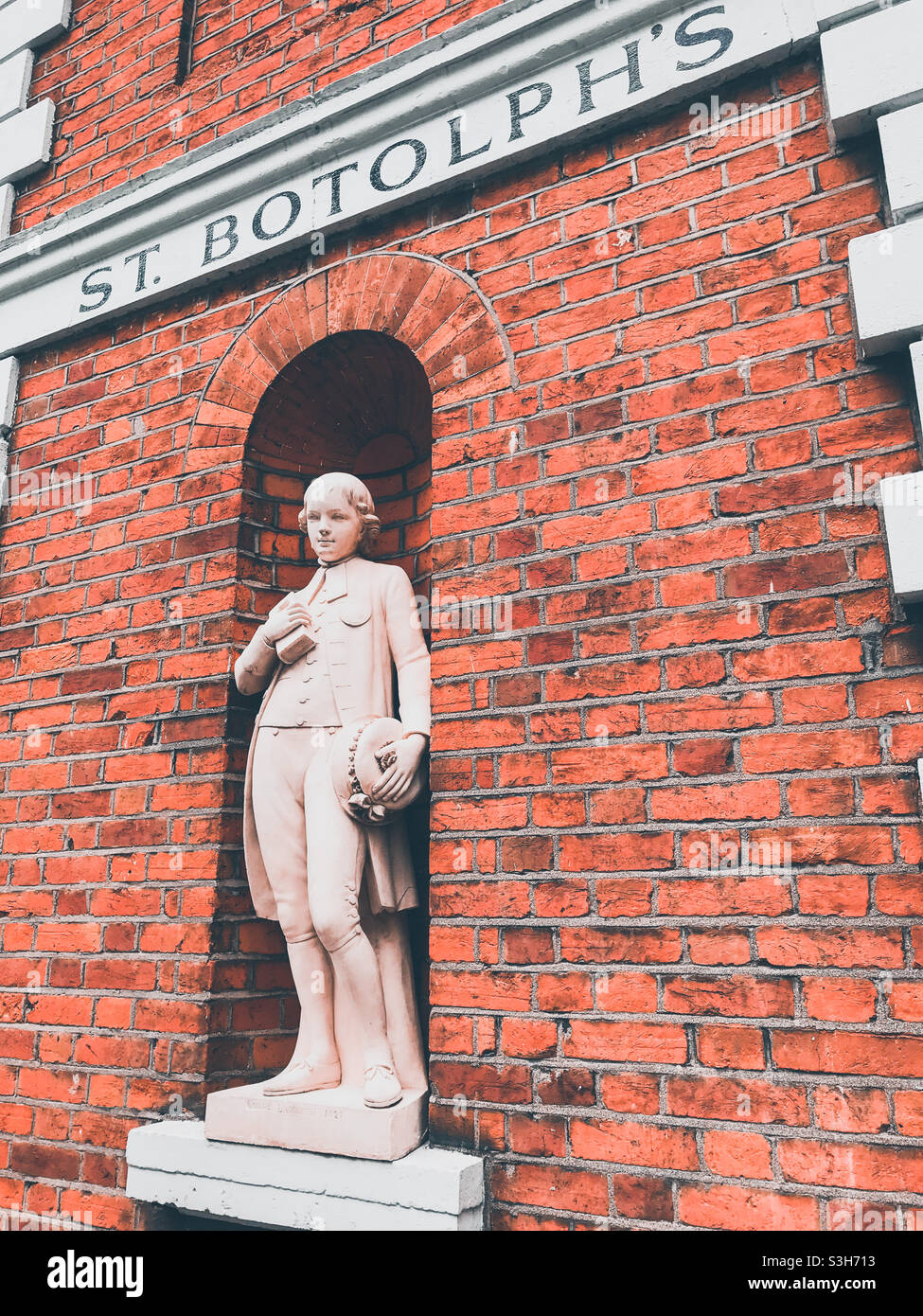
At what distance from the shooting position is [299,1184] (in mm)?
2465

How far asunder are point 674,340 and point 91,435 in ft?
7.03

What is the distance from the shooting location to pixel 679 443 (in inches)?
97.5

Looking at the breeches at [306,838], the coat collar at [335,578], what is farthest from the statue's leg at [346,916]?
the coat collar at [335,578]

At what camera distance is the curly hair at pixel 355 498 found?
118 inches

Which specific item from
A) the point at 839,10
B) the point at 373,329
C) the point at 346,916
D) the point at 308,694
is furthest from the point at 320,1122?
the point at 839,10

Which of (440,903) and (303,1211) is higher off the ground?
(440,903)

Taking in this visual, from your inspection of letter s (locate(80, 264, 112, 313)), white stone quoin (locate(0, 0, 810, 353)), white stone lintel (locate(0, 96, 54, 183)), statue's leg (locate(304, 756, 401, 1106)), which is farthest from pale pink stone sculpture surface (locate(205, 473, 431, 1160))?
white stone lintel (locate(0, 96, 54, 183))

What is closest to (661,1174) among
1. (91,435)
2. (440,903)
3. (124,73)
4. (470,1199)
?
(470,1199)

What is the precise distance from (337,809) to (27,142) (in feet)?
10.4

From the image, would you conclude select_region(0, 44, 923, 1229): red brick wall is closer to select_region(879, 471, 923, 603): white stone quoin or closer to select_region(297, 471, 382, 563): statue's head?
select_region(879, 471, 923, 603): white stone quoin

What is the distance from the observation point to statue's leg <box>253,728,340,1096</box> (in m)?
2.66

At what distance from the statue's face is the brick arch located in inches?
15.7

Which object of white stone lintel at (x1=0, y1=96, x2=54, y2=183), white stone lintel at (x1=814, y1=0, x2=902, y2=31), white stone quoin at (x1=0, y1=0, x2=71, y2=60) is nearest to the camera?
white stone lintel at (x1=814, y1=0, x2=902, y2=31)

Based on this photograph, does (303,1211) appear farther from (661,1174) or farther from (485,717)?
(485,717)
